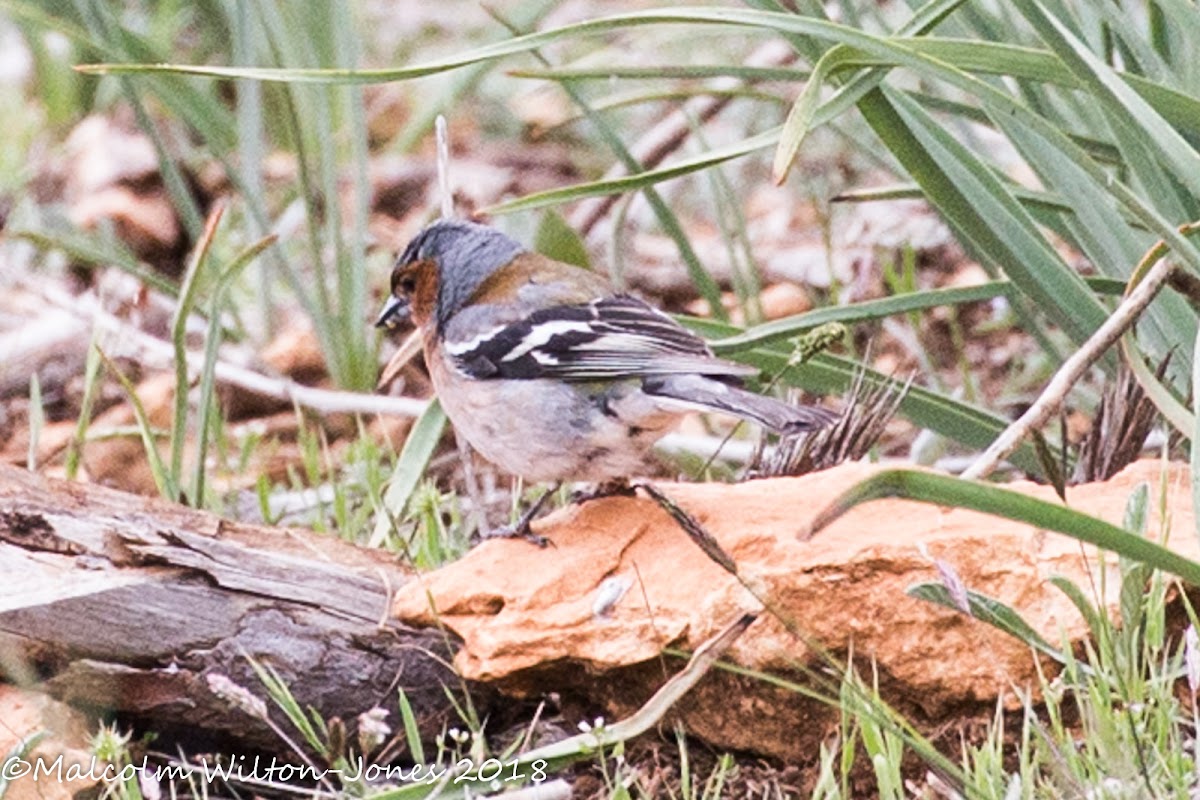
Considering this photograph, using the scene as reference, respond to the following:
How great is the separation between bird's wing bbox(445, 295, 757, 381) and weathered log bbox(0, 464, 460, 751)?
0.67 m

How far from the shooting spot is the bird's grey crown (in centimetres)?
417

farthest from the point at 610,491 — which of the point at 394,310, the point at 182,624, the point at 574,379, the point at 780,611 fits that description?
the point at 394,310

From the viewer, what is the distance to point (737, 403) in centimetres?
338

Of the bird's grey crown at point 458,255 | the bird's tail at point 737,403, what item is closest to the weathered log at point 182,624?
the bird's tail at point 737,403

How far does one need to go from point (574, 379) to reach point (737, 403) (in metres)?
0.42

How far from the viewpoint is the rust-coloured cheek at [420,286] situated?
423cm

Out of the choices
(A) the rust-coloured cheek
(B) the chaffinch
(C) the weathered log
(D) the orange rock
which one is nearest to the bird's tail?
(B) the chaffinch

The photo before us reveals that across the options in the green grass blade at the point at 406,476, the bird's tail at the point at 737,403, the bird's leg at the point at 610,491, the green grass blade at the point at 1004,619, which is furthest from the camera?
the green grass blade at the point at 406,476

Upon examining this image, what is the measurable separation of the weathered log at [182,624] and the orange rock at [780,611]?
0.35ft

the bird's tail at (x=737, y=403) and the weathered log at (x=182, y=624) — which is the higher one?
the bird's tail at (x=737, y=403)

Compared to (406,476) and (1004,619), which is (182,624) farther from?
(1004,619)

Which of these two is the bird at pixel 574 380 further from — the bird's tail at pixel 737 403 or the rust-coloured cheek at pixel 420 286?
the rust-coloured cheek at pixel 420 286

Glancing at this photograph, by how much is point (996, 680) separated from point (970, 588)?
0.47 ft

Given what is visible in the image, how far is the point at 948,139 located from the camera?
331 centimetres
